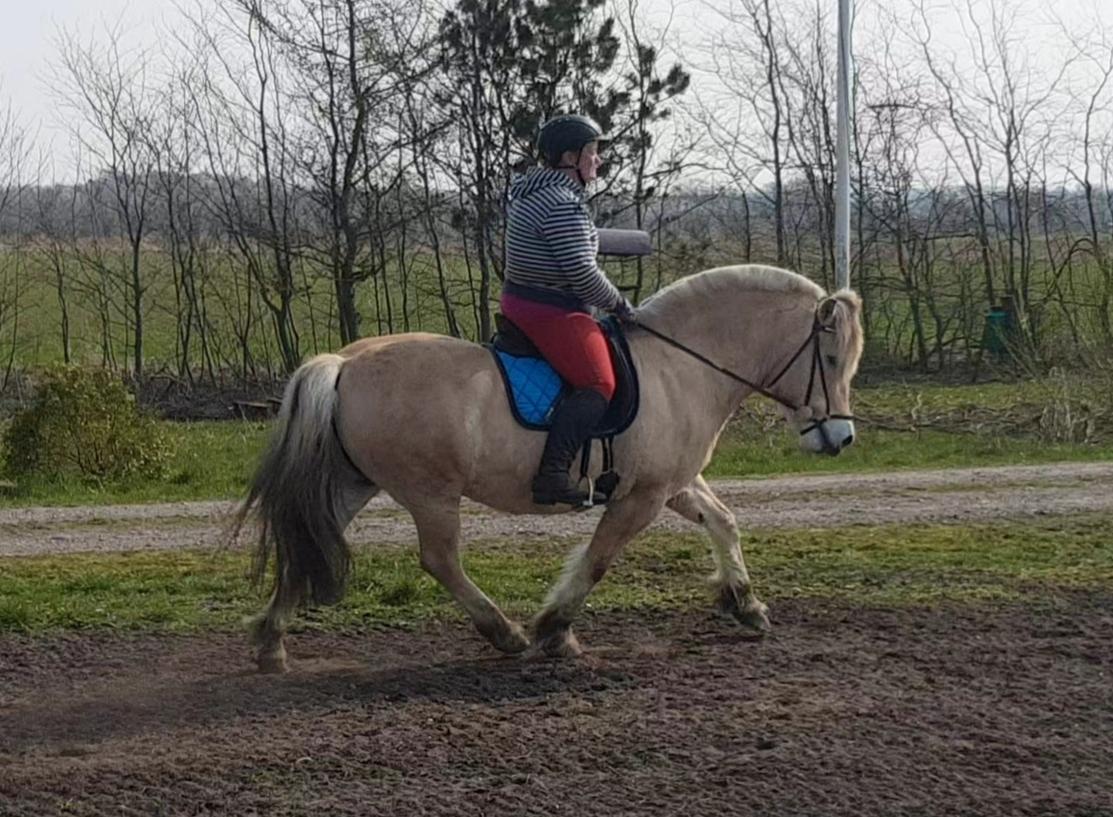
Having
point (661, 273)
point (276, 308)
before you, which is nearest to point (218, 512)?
point (276, 308)

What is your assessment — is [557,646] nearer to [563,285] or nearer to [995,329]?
[563,285]

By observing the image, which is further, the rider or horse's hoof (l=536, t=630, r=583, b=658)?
horse's hoof (l=536, t=630, r=583, b=658)

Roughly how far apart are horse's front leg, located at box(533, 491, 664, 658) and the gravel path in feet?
12.9

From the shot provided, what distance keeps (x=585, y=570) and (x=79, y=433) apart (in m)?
9.27

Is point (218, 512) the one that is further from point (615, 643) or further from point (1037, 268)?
point (1037, 268)

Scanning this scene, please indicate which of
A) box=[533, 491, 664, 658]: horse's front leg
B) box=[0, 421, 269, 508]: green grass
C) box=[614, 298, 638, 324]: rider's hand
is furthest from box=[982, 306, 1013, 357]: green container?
box=[533, 491, 664, 658]: horse's front leg

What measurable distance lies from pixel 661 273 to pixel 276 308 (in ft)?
22.2

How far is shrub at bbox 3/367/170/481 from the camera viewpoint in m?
14.9

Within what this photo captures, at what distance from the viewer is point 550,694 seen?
6.61m

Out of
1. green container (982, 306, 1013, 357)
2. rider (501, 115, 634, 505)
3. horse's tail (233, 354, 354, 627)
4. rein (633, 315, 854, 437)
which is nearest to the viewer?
horse's tail (233, 354, 354, 627)

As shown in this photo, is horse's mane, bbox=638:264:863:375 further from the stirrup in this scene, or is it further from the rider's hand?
the stirrup

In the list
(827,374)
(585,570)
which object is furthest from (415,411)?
(827,374)

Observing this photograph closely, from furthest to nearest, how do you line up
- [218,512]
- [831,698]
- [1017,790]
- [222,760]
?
[218,512], [831,698], [222,760], [1017,790]

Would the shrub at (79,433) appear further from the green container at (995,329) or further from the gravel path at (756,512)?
the green container at (995,329)
